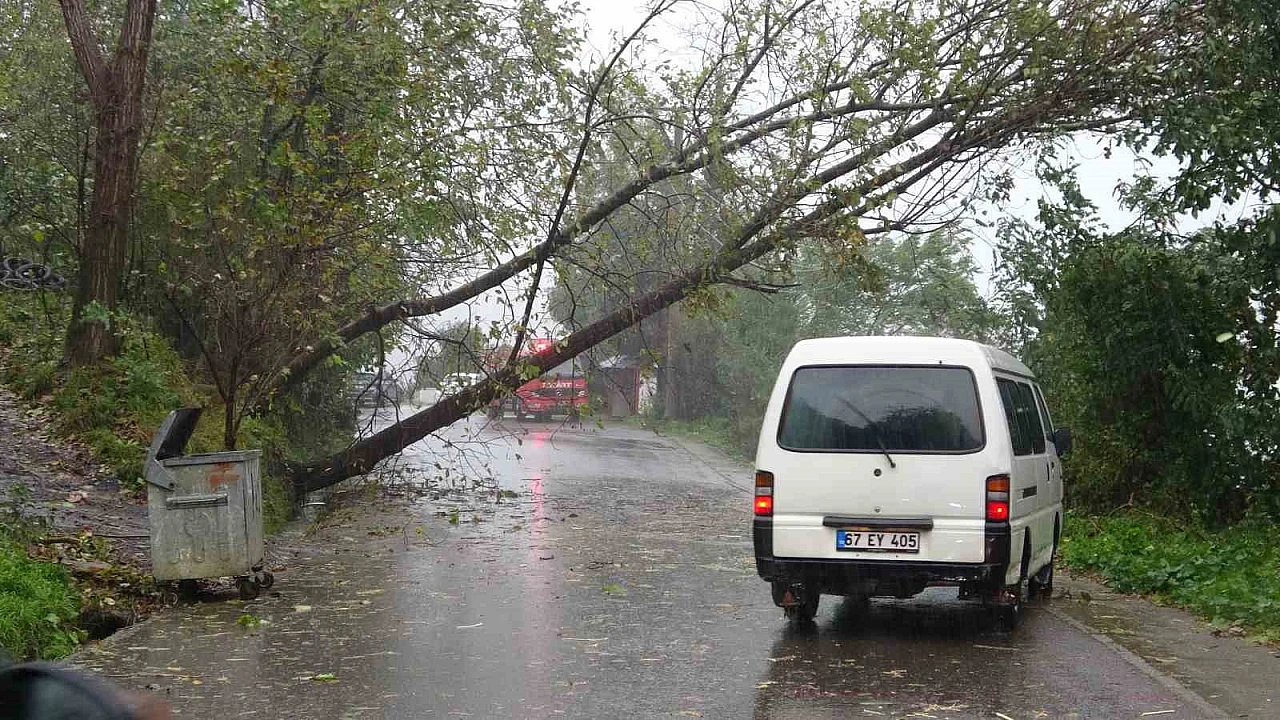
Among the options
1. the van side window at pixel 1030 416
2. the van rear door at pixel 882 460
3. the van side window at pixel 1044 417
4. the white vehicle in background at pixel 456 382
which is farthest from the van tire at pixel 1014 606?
the white vehicle in background at pixel 456 382

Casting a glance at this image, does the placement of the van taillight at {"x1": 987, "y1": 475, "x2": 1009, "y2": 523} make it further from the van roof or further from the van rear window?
the van roof

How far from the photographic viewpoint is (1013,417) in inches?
384

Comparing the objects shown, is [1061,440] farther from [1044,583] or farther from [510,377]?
[510,377]

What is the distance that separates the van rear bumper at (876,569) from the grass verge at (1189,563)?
6.81 feet

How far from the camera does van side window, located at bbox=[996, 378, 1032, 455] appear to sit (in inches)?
374

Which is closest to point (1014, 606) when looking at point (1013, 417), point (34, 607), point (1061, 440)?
point (1013, 417)

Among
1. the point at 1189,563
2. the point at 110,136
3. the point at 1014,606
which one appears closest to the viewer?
Answer: the point at 1014,606

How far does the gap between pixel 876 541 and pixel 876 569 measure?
177 mm

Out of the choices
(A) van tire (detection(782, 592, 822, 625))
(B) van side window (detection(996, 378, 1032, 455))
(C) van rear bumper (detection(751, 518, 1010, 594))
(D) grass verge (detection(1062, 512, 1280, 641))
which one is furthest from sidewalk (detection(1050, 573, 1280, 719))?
(A) van tire (detection(782, 592, 822, 625))

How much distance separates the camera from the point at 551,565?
13320 millimetres

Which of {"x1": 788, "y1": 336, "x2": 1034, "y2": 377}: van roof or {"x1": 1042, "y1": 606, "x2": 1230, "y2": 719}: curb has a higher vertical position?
{"x1": 788, "y1": 336, "x2": 1034, "y2": 377}: van roof

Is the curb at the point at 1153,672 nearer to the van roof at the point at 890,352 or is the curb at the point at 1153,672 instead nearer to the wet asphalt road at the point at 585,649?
the wet asphalt road at the point at 585,649

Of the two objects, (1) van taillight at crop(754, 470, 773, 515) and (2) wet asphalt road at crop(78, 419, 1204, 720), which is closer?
(2) wet asphalt road at crop(78, 419, 1204, 720)

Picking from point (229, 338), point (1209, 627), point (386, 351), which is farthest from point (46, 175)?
point (1209, 627)
